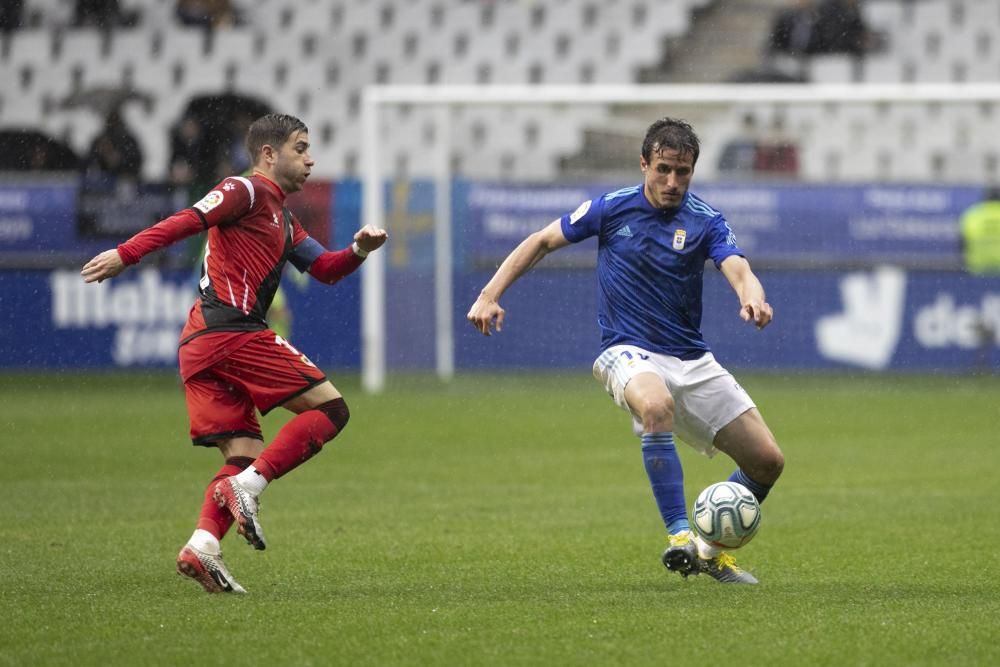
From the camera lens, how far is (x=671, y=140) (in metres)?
7.07

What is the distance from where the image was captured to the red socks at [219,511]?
6852mm

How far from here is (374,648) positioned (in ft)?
18.3

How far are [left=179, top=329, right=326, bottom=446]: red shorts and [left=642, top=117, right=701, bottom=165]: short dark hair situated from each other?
1.74 metres

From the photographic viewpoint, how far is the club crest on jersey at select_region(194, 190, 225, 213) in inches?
271

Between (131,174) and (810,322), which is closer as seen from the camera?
(810,322)

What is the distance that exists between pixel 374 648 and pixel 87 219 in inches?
592

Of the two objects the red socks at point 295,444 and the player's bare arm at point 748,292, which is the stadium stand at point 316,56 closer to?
the red socks at point 295,444

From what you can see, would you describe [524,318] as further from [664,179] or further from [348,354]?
[664,179]

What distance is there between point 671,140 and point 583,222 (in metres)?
0.57

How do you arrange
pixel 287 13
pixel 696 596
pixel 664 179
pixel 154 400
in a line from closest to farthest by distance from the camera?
pixel 696 596
pixel 664 179
pixel 154 400
pixel 287 13

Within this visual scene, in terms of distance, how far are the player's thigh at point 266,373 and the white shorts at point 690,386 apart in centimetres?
129

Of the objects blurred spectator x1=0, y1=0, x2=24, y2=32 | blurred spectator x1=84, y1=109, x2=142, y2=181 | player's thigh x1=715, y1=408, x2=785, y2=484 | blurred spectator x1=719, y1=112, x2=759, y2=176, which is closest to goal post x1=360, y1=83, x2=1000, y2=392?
blurred spectator x1=719, y1=112, x2=759, y2=176

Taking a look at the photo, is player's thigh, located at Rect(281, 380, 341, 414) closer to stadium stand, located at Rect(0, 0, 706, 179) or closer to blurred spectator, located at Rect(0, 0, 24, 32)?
stadium stand, located at Rect(0, 0, 706, 179)

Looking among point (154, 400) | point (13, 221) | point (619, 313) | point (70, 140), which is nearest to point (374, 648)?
point (619, 313)
